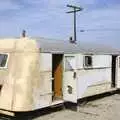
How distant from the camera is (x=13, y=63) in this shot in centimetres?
1095

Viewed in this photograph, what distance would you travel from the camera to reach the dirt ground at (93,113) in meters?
11.5

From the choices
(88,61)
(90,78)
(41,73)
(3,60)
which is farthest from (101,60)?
(3,60)

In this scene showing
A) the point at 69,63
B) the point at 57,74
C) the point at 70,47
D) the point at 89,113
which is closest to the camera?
the point at 89,113

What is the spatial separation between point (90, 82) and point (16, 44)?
4567mm

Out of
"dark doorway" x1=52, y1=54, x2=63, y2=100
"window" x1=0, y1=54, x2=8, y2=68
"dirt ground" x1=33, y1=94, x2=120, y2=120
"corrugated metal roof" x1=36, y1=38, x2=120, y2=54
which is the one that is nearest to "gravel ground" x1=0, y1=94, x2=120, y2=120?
"dirt ground" x1=33, y1=94, x2=120, y2=120

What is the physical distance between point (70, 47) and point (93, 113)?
279 centimetres

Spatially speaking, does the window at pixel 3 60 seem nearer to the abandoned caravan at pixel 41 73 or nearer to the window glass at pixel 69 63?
the abandoned caravan at pixel 41 73

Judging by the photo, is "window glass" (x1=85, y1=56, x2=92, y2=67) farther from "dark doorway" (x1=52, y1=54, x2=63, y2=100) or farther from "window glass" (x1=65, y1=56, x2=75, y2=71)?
"dark doorway" (x1=52, y1=54, x2=63, y2=100)

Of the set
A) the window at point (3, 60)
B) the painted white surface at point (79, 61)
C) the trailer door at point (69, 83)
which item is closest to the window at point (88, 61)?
the painted white surface at point (79, 61)

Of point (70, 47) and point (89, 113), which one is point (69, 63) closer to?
point (70, 47)

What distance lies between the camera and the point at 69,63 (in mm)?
12852

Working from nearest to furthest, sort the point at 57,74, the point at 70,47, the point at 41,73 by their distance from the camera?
the point at 41,73
the point at 57,74
the point at 70,47

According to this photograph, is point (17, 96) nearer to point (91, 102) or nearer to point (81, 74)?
point (81, 74)

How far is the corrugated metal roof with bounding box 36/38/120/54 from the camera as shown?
11530 millimetres
